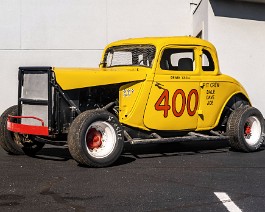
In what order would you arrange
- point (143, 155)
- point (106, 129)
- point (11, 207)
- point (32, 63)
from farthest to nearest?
point (32, 63), point (143, 155), point (106, 129), point (11, 207)

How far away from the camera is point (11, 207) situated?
530 centimetres

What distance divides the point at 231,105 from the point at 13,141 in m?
3.91

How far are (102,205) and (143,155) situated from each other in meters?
3.67

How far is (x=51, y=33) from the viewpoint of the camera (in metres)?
15.2

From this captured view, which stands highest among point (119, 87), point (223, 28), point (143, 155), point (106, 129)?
point (223, 28)

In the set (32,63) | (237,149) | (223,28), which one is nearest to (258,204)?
(237,149)

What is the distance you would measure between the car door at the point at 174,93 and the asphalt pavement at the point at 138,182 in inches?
23.8

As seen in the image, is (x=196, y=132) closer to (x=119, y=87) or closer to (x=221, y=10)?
(x=119, y=87)

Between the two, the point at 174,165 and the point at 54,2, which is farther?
the point at 54,2

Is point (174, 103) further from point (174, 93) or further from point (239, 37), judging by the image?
point (239, 37)

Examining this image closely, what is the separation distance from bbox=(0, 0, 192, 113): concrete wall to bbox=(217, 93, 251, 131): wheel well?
249 inches

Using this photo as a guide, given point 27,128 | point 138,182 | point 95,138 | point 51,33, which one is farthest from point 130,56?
point 51,33

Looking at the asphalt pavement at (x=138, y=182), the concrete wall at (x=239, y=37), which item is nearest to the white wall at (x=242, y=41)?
the concrete wall at (x=239, y=37)

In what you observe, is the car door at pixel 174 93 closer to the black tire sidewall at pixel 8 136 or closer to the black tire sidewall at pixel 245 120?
the black tire sidewall at pixel 245 120
